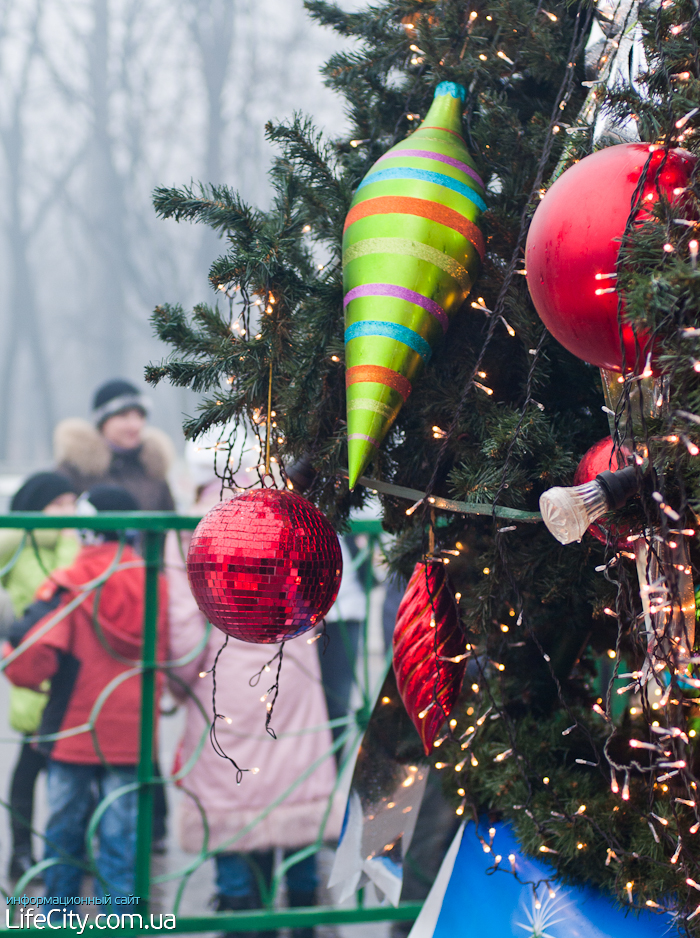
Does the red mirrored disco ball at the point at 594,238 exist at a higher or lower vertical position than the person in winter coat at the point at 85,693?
higher

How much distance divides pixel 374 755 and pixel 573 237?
92cm

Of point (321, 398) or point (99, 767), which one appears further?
point (99, 767)

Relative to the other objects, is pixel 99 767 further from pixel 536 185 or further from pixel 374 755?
pixel 536 185

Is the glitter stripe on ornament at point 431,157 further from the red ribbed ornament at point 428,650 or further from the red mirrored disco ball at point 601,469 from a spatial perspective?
the red ribbed ornament at point 428,650

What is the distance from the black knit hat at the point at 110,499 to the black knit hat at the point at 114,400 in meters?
0.74

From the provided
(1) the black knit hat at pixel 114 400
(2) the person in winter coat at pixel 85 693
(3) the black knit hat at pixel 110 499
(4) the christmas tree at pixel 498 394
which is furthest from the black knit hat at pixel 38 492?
(4) the christmas tree at pixel 498 394

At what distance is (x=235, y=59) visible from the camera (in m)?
8.42

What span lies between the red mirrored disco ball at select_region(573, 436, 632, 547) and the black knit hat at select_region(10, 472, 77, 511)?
2.19m

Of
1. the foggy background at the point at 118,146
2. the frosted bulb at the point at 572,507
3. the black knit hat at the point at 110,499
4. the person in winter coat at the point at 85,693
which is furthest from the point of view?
the foggy background at the point at 118,146

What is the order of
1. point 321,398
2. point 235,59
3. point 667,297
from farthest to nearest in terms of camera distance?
1. point 235,59
2. point 321,398
3. point 667,297

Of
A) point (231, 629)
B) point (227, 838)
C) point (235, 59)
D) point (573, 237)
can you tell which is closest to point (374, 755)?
point (231, 629)

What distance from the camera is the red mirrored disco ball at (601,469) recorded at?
83cm

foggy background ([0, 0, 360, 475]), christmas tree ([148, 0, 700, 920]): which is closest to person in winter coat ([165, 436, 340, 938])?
christmas tree ([148, 0, 700, 920])

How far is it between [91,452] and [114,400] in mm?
276
